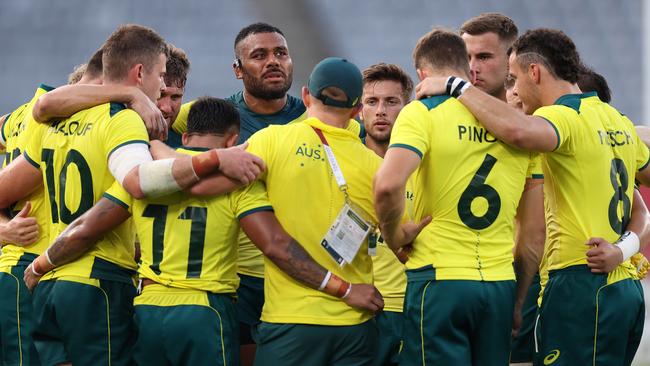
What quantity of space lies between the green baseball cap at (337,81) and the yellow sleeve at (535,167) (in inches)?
42.9

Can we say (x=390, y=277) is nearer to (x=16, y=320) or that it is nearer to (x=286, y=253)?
(x=286, y=253)

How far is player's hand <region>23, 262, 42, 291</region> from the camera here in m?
5.72

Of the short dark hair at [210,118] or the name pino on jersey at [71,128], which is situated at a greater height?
the short dark hair at [210,118]

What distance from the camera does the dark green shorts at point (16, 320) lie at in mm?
6000

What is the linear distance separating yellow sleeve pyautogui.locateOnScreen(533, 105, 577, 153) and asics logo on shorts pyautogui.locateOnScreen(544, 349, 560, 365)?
4.02 ft

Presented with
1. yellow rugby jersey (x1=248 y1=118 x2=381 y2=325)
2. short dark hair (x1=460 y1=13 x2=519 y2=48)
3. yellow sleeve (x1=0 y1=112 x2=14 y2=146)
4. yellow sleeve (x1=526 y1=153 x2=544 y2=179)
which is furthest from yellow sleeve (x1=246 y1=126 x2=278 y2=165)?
short dark hair (x1=460 y1=13 x2=519 y2=48)

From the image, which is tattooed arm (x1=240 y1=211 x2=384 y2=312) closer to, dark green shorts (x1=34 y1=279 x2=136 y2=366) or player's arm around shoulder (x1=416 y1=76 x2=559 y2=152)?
dark green shorts (x1=34 y1=279 x2=136 y2=366)

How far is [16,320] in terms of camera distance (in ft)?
19.7

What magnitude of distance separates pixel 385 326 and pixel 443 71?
1937mm

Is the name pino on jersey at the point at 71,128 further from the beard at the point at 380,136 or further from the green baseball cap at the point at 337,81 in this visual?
the beard at the point at 380,136

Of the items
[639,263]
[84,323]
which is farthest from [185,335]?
[639,263]

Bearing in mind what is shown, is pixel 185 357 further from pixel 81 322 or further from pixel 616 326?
Answer: pixel 616 326

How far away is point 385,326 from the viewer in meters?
6.51

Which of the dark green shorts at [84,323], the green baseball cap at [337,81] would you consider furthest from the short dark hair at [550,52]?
the dark green shorts at [84,323]
